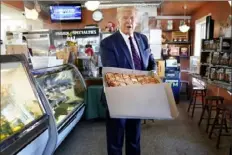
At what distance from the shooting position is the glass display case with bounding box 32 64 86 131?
9.77 feet

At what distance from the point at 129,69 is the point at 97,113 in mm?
2482

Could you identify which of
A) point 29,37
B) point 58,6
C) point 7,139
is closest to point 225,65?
point 7,139

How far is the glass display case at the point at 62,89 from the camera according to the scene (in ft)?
9.77

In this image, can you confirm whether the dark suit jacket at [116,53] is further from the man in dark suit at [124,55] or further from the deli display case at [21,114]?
the deli display case at [21,114]

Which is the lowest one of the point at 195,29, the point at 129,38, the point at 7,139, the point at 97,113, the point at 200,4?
the point at 97,113

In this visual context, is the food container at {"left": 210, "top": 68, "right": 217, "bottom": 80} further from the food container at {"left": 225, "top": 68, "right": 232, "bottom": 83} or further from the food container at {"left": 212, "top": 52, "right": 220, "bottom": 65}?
the food container at {"left": 225, "top": 68, "right": 232, "bottom": 83}

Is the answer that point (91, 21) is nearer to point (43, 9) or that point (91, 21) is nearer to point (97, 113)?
point (43, 9)

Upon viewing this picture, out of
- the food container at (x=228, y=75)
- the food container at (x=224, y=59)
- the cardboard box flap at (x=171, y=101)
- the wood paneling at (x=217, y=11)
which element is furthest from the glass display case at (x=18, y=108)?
the wood paneling at (x=217, y=11)

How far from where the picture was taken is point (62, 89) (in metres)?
3.63

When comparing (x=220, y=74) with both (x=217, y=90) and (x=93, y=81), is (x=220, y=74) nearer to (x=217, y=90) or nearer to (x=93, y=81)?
(x=217, y=90)

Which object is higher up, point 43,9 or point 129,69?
point 43,9

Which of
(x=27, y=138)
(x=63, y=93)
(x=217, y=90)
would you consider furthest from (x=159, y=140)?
(x=217, y=90)

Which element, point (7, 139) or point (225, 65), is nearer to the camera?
point (7, 139)

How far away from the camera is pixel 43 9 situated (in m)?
7.37
